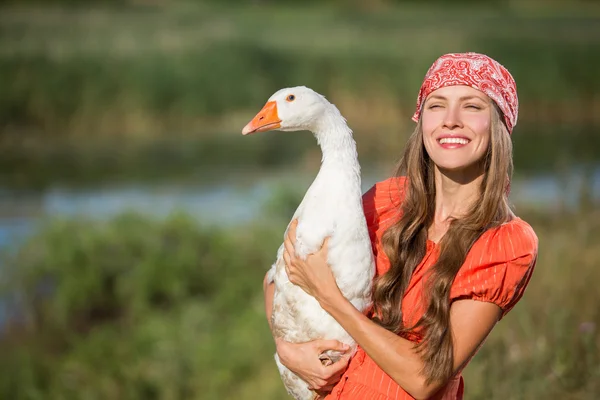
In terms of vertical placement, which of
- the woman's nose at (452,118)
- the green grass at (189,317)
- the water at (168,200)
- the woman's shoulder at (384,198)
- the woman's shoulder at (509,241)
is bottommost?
the green grass at (189,317)

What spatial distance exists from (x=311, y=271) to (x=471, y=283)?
31 cm

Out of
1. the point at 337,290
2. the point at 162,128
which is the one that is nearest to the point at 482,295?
the point at 337,290

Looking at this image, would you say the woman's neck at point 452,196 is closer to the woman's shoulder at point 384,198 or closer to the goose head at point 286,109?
the woman's shoulder at point 384,198

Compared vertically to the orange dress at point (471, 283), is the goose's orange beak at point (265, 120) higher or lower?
higher

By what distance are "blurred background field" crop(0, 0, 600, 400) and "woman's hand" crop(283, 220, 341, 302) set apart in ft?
4.85

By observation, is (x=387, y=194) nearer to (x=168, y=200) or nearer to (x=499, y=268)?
(x=499, y=268)

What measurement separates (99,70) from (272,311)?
6001 mm

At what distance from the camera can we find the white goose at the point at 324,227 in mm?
1539

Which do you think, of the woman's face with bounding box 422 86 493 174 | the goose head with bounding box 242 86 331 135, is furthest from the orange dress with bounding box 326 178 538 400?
the goose head with bounding box 242 86 331 135

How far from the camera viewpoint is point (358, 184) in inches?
62.8

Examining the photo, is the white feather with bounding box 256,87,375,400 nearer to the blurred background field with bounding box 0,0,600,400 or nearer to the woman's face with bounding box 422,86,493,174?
the woman's face with bounding box 422,86,493,174

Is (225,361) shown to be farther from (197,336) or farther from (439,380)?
(439,380)

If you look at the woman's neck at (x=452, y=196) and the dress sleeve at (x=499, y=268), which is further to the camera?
the woman's neck at (x=452, y=196)

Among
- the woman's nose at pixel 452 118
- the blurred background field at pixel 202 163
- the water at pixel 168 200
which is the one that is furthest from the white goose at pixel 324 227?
the water at pixel 168 200
